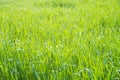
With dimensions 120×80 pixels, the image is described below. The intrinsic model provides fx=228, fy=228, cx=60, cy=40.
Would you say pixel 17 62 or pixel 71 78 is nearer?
pixel 71 78

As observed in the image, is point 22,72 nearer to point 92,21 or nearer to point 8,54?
point 8,54

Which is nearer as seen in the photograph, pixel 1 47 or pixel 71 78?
pixel 71 78

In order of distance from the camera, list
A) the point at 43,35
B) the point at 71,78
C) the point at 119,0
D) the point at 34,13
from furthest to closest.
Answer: the point at 119,0, the point at 34,13, the point at 43,35, the point at 71,78

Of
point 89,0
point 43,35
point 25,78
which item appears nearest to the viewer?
point 25,78

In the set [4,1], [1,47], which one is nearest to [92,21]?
[1,47]

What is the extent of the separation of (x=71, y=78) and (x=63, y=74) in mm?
65

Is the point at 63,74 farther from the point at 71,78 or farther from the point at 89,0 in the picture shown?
the point at 89,0

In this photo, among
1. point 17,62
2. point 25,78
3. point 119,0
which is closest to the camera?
point 25,78

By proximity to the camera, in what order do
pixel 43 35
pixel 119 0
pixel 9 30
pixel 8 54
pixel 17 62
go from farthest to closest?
pixel 119 0 → pixel 9 30 → pixel 43 35 → pixel 8 54 → pixel 17 62

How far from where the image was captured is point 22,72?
1.83 meters

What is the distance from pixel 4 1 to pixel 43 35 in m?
4.50

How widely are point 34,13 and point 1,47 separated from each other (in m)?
2.32

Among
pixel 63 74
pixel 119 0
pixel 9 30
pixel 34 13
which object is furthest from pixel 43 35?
pixel 119 0

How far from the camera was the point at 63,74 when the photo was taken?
166 cm
